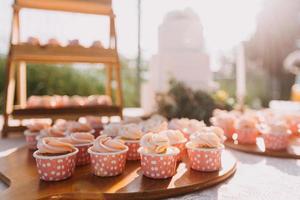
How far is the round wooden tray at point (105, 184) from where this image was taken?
47.7 inches

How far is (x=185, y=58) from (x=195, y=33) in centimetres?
38

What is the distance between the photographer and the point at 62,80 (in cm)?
481

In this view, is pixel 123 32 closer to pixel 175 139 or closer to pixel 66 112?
pixel 66 112

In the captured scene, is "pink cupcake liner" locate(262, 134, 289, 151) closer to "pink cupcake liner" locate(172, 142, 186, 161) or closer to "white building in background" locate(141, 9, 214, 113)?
"pink cupcake liner" locate(172, 142, 186, 161)

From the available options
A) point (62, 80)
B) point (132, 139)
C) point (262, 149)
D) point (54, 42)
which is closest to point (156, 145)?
point (132, 139)

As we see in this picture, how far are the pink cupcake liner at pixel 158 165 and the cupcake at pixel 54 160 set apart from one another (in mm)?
351

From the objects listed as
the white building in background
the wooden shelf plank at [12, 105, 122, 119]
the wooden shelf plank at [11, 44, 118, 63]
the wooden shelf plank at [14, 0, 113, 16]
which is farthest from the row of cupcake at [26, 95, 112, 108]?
the white building in background

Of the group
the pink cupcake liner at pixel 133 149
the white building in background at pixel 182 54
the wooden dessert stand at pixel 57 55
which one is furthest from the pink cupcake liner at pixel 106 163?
the white building in background at pixel 182 54

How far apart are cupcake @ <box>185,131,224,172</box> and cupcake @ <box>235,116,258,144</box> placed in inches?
28.4

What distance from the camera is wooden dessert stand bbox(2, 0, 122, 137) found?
253cm

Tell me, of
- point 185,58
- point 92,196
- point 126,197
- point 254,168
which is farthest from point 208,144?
point 185,58

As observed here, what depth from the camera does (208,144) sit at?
4.91ft

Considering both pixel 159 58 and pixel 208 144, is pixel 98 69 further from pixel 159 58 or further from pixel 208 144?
pixel 208 144

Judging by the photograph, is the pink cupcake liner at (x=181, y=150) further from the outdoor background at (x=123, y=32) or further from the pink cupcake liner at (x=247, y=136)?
the outdoor background at (x=123, y=32)
